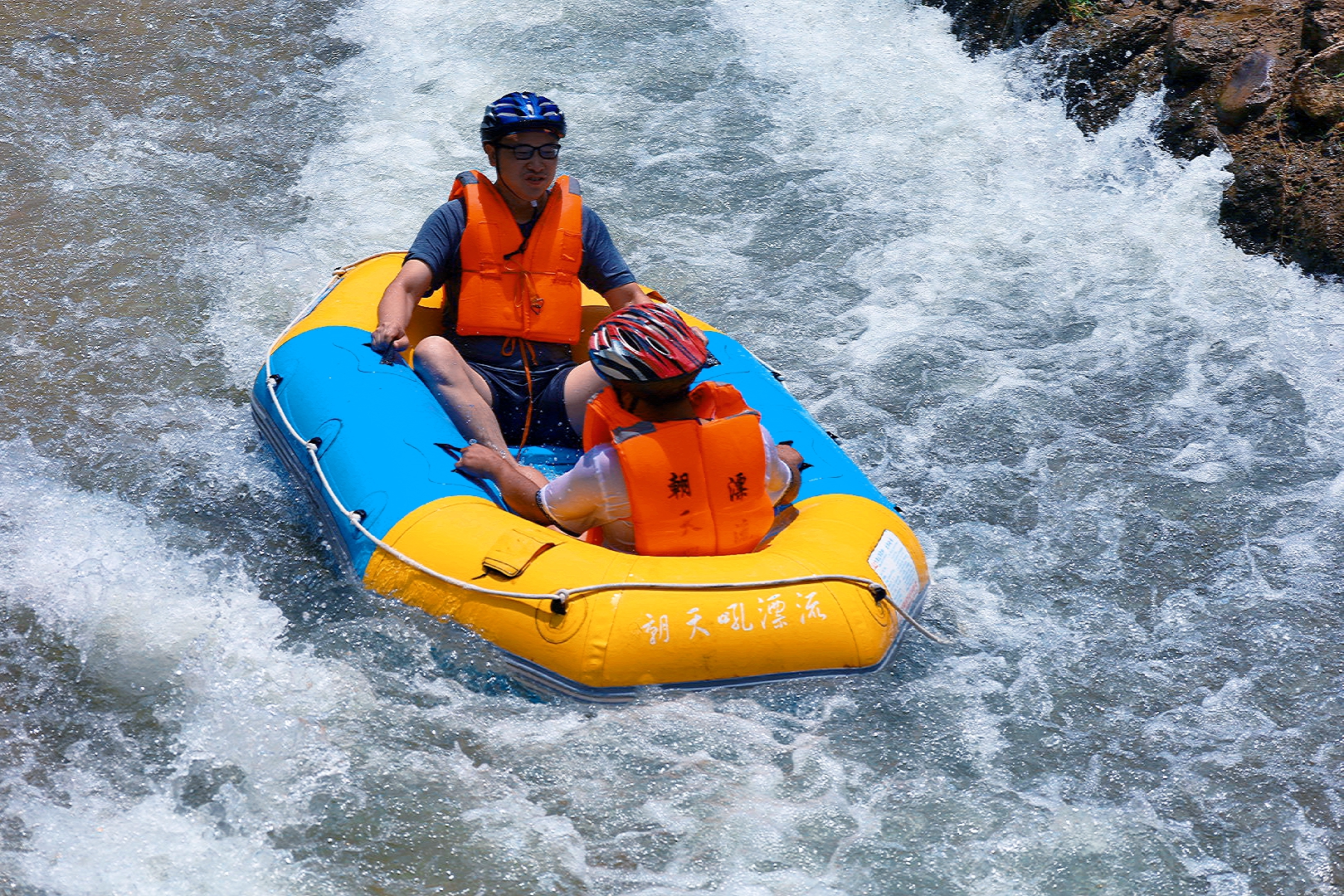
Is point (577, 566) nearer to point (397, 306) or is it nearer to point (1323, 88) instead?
point (397, 306)

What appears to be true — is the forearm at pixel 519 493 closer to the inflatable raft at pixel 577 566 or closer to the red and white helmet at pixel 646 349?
the inflatable raft at pixel 577 566

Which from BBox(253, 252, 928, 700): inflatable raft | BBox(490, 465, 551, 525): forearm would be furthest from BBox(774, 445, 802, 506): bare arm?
BBox(490, 465, 551, 525): forearm

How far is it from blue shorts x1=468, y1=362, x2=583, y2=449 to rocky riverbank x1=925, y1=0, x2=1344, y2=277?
4.05 meters

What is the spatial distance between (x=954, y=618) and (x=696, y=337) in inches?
58.9

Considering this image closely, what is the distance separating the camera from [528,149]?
4.77 m

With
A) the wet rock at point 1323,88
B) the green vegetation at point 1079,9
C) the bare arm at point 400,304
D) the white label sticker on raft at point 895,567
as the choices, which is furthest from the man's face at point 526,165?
the green vegetation at point 1079,9

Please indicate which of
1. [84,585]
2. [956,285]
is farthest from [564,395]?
[956,285]

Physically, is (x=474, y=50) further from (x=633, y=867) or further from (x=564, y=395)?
(x=633, y=867)

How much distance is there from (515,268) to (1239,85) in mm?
4523

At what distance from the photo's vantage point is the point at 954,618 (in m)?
4.64

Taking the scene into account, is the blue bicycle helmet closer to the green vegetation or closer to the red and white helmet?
the red and white helmet

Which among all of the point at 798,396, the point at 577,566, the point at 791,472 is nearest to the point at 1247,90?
the point at 798,396

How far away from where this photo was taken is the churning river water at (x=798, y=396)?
12.2 feet

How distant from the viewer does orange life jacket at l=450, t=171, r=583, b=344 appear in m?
4.90
